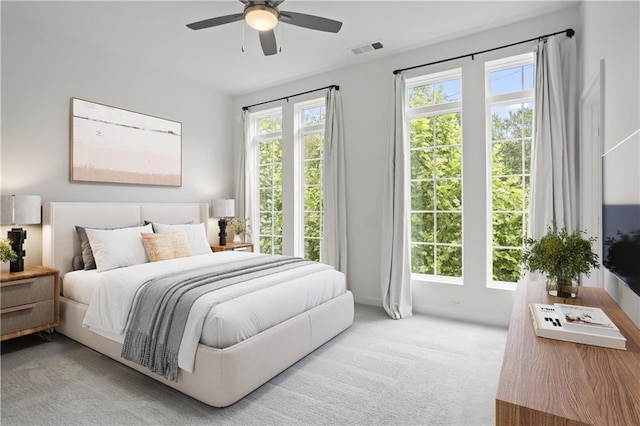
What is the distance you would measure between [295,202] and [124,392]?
10.2 feet

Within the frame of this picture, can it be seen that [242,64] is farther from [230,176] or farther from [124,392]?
[124,392]

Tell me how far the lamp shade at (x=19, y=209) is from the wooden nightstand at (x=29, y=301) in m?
A: 0.46

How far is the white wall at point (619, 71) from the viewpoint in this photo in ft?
5.48

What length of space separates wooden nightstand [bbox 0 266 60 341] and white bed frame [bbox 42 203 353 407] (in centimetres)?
13

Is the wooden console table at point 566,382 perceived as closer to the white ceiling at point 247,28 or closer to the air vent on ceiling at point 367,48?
the white ceiling at point 247,28

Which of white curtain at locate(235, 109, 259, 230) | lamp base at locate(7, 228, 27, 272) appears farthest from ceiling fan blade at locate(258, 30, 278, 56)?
lamp base at locate(7, 228, 27, 272)

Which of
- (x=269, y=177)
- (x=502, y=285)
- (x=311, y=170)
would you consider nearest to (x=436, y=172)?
(x=502, y=285)

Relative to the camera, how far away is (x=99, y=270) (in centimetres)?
323

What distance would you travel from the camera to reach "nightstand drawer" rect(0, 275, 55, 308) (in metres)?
2.81

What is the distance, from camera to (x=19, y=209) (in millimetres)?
3072

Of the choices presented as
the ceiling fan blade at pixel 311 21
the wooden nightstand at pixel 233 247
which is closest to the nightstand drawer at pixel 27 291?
the wooden nightstand at pixel 233 247

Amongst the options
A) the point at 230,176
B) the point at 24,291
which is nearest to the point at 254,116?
the point at 230,176

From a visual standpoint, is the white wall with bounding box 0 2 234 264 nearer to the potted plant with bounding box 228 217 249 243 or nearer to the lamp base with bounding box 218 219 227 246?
the lamp base with bounding box 218 219 227 246

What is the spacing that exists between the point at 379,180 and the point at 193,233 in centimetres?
236
